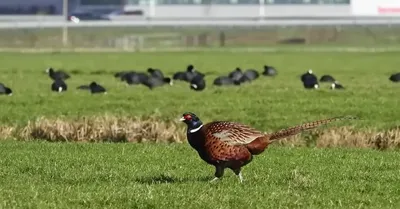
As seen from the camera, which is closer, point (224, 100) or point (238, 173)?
point (238, 173)

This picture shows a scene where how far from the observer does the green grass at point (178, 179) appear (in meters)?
13.1

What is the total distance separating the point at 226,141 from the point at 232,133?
175 millimetres

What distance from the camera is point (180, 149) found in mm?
19656

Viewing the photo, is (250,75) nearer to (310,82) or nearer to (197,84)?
(310,82)

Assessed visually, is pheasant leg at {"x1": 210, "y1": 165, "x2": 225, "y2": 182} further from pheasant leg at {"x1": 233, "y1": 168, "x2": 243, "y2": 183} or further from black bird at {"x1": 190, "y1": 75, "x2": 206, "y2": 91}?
black bird at {"x1": 190, "y1": 75, "x2": 206, "y2": 91}

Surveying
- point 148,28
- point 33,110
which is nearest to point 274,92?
point 33,110

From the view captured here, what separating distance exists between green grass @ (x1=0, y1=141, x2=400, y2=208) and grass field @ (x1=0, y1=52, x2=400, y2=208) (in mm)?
16

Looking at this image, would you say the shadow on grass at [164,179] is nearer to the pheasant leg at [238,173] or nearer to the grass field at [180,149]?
the grass field at [180,149]

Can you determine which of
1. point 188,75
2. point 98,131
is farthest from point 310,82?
point 98,131

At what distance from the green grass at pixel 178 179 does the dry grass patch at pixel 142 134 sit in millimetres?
2731

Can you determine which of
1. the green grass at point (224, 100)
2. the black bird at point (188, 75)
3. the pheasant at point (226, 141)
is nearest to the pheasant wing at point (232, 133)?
the pheasant at point (226, 141)

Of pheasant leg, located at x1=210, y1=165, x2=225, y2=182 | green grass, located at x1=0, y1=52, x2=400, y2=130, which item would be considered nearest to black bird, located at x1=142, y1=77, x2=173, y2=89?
green grass, located at x1=0, y1=52, x2=400, y2=130

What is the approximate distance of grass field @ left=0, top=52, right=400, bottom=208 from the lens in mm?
13438

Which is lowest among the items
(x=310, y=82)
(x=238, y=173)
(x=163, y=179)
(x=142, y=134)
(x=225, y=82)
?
(x=225, y=82)
